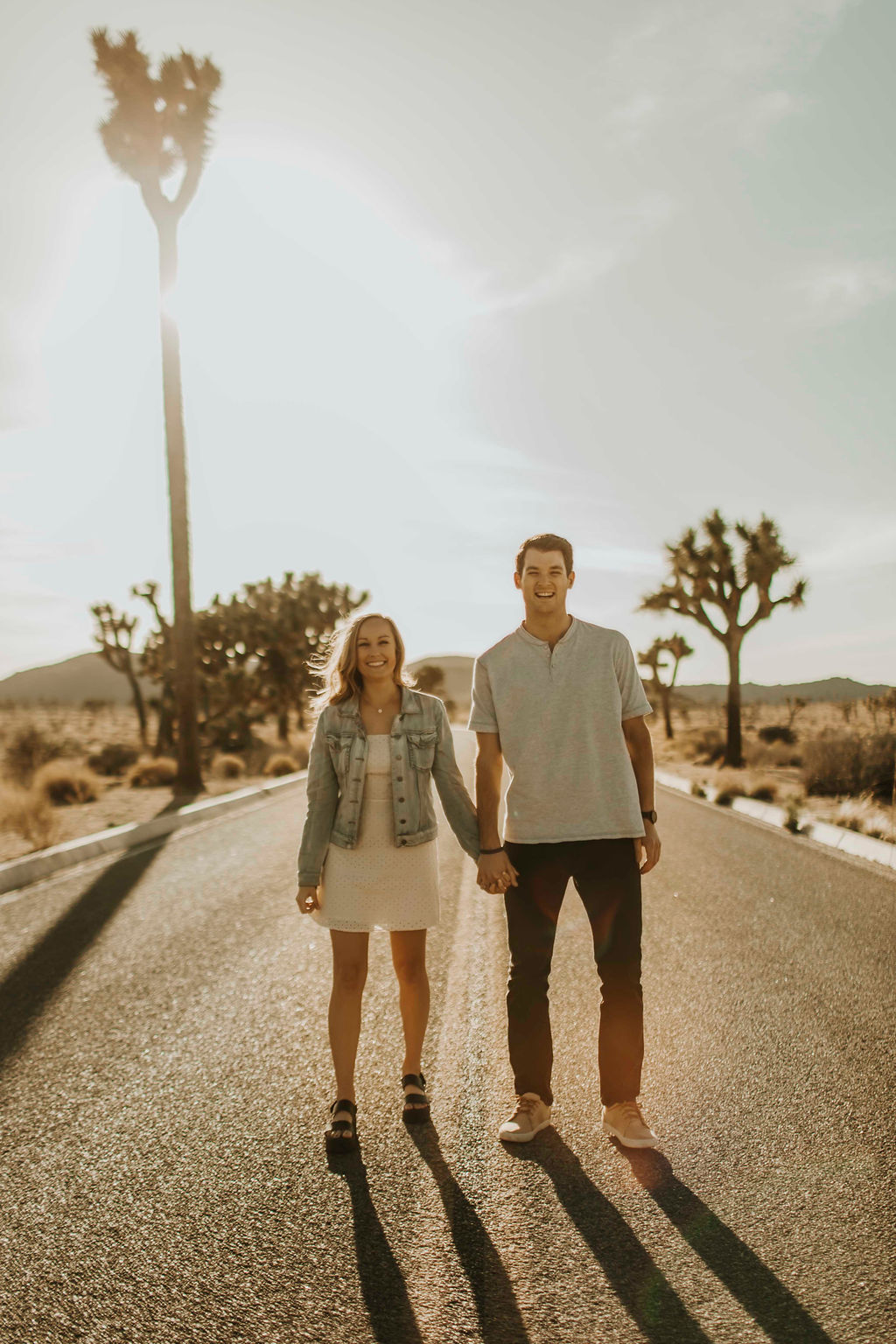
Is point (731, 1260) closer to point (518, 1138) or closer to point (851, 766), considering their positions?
point (518, 1138)

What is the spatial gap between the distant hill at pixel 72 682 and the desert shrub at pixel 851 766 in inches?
5365

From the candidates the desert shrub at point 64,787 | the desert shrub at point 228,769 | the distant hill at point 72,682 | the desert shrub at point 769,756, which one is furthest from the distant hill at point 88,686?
the desert shrub at point 64,787

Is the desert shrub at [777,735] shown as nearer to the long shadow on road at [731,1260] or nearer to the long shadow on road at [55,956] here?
the long shadow on road at [55,956]

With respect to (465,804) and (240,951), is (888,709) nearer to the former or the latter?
(240,951)

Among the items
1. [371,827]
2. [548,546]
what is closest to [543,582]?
[548,546]

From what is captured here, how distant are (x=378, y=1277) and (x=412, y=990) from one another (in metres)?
1.40

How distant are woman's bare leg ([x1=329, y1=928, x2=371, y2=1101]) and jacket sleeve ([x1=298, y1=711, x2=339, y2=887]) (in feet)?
0.83

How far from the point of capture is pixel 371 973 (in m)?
6.51

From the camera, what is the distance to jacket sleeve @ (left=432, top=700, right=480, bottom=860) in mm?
4156

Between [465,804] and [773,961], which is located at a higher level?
[465,804]

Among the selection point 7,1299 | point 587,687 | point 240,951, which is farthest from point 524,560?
point 240,951

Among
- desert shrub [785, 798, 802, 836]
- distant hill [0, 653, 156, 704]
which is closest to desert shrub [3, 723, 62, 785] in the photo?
desert shrub [785, 798, 802, 836]

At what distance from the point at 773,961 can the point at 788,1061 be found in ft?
6.15

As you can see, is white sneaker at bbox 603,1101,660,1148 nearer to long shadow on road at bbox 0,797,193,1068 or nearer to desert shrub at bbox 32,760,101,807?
long shadow on road at bbox 0,797,193,1068
